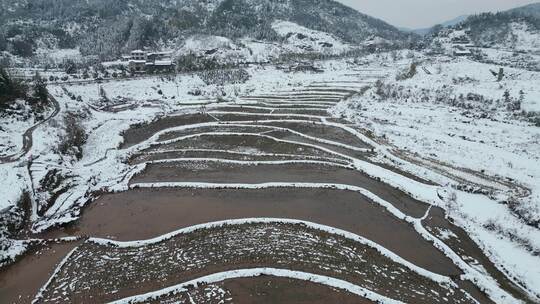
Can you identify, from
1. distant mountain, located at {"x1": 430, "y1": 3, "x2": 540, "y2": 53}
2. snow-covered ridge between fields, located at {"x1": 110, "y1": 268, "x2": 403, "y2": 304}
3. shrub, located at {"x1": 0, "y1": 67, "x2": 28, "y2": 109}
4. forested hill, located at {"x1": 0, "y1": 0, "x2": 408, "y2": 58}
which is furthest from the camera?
distant mountain, located at {"x1": 430, "y1": 3, "x2": 540, "y2": 53}

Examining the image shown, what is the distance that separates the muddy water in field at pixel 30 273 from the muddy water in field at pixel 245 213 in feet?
5.81

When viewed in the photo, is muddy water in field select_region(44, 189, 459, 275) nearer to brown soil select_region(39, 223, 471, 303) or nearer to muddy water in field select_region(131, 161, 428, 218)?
brown soil select_region(39, 223, 471, 303)

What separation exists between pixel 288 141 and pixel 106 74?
45.6 meters

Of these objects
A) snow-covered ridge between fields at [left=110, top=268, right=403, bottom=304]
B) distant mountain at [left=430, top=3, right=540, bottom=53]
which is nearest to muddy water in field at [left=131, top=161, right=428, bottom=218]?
snow-covered ridge between fields at [left=110, top=268, right=403, bottom=304]

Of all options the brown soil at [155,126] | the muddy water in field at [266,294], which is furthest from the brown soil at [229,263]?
the brown soil at [155,126]

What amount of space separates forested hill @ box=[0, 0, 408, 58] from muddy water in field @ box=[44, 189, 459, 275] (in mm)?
83080

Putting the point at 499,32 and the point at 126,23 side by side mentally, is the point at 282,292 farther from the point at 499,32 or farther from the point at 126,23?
the point at 499,32

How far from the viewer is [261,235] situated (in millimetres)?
19844

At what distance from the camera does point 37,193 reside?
23453mm

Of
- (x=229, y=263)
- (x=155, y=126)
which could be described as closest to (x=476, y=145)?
(x=229, y=263)

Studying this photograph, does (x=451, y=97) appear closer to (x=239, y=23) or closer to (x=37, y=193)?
(x=37, y=193)

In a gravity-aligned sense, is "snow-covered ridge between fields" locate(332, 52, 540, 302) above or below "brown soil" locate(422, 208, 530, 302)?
above

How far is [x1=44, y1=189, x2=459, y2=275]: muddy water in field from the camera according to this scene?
781 inches

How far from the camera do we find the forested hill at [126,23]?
350ft
